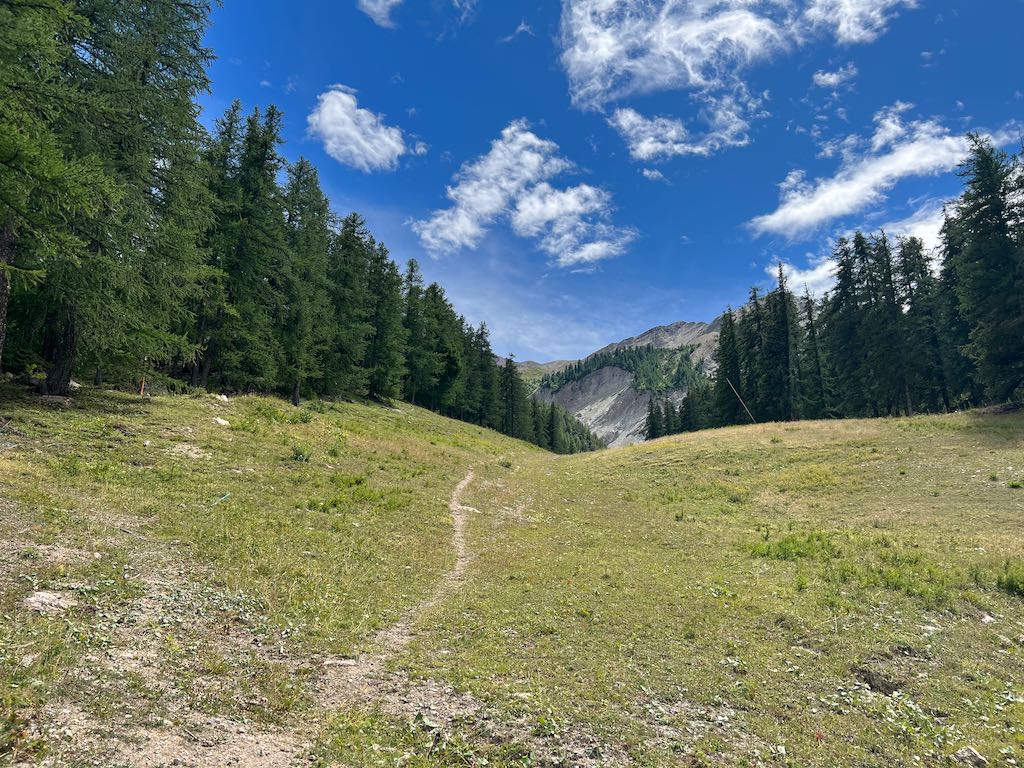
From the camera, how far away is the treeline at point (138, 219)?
12.7 metres

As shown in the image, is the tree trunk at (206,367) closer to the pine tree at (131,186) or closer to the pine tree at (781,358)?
the pine tree at (131,186)

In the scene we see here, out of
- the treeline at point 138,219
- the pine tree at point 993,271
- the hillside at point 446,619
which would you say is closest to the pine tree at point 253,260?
the treeline at point 138,219

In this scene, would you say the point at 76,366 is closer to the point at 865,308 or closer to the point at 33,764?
the point at 33,764

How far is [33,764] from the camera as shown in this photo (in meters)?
3.96

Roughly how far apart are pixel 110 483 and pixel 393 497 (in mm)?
8050

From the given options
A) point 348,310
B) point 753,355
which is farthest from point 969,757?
point 753,355

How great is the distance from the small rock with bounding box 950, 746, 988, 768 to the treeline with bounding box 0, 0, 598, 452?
19.3 m

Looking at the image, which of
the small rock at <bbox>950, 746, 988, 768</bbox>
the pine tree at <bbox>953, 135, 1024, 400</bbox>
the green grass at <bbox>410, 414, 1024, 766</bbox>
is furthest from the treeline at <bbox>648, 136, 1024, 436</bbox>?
the small rock at <bbox>950, 746, 988, 768</bbox>

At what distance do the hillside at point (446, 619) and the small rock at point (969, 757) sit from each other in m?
0.11

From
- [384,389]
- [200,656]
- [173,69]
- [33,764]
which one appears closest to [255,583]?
[200,656]

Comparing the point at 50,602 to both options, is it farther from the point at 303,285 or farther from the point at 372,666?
the point at 303,285

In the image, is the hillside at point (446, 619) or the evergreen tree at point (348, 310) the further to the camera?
the evergreen tree at point (348, 310)

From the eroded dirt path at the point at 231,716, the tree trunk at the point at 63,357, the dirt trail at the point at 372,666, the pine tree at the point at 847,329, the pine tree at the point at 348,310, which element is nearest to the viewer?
the eroded dirt path at the point at 231,716

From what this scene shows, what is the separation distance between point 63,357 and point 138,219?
18.2 ft
